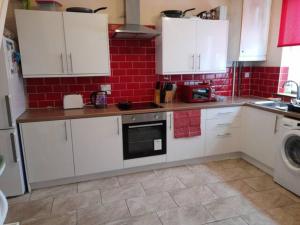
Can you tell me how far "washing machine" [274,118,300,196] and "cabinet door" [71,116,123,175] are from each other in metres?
1.82

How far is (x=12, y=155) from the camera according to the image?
7.66ft

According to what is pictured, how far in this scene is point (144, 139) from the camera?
283cm

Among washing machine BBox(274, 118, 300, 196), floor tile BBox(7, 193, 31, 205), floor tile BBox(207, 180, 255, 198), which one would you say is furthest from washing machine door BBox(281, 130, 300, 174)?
floor tile BBox(7, 193, 31, 205)

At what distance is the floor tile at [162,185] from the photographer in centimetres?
254

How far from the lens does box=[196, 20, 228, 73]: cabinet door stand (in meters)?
3.02

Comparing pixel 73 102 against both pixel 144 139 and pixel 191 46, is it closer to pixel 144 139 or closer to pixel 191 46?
pixel 144 139

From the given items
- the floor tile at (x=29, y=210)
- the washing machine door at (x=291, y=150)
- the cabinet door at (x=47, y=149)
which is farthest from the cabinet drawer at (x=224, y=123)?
the floor tile at (x=29, y=210)

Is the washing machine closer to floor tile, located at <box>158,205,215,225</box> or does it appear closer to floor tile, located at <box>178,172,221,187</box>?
floor tile, located at <box>178,172,221,187</box>

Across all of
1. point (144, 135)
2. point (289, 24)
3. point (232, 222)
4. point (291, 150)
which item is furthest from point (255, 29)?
point (232, 222)

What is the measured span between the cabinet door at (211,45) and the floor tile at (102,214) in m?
2.00

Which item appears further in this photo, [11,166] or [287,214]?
[11,166]

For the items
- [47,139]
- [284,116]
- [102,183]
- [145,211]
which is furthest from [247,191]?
[47,139]

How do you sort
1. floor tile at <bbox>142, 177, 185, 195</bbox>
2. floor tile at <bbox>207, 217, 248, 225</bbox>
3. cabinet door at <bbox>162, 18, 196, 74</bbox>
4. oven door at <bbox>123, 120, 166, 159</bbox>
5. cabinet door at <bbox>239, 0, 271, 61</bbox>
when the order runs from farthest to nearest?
1. cabinet door at <bbox>239, 0, 271, 61</bbox>
2. cabinet door at <bbox>162, 18, 196, 74</bbox>
3. oven door at <bbox>123, 120, 166, 159</bbox>
4. floor tile at <bbox>142, 177, 185, 195</bbox>
5. floor tile at <bbox>207, 217, 248, 225</bbox>

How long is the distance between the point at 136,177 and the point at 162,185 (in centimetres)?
37
